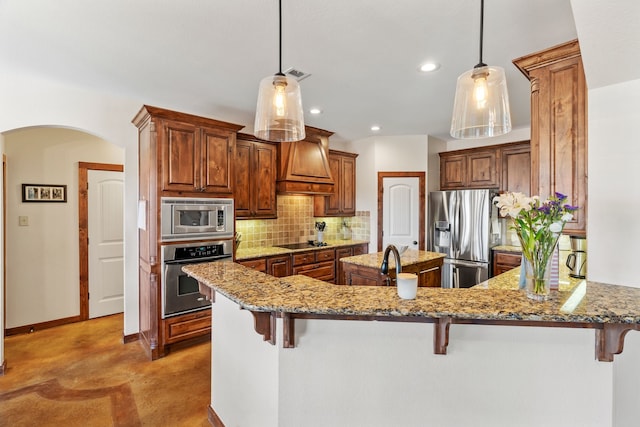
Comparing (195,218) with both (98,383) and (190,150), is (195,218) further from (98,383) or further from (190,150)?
(98,383)

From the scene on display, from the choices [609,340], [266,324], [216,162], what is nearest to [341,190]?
[216,162]

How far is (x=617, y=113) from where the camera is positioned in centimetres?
154

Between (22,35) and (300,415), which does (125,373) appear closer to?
(300,415)

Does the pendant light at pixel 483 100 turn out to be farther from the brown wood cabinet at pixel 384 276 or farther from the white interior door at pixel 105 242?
the white interior door at pixel 105 242

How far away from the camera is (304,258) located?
4.42 meters

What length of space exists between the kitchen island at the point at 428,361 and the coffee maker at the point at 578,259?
127cm

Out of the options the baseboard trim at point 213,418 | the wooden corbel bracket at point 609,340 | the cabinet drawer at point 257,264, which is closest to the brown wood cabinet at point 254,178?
the cabinet drawer at point 257,264

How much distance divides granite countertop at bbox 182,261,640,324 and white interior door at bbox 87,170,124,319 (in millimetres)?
3340

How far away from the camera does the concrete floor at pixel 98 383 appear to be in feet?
7.32

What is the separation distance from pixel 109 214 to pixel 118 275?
2.67ft

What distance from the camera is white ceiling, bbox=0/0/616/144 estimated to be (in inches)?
73.1

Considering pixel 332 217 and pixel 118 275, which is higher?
pixel 332 217

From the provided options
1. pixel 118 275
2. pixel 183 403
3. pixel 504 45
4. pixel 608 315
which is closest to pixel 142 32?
pixel 504 45

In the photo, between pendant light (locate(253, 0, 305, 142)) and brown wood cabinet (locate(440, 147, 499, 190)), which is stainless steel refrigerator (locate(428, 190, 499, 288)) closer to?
brown wood cabinet (locate(440, 147, 499, 190))
